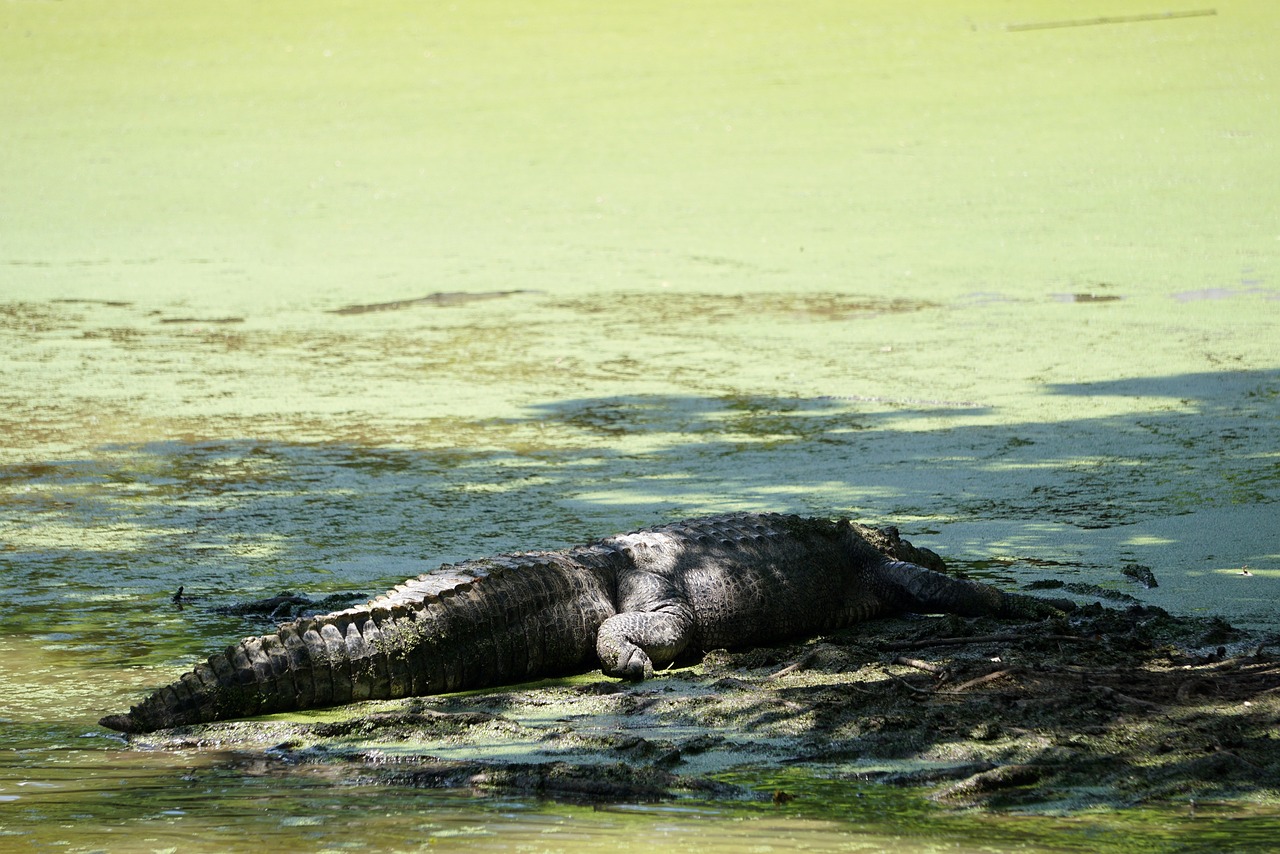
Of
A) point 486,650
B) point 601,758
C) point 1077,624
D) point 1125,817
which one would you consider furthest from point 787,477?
point 1125,817

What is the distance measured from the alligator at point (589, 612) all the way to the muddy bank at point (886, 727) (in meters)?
0.07

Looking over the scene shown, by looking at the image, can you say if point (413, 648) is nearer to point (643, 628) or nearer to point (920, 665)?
point (643, 628)

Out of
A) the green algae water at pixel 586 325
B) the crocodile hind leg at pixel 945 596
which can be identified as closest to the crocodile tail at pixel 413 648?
the green algae water at pixel 586 325

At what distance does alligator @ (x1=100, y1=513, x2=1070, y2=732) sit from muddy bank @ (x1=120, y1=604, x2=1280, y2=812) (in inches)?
2.7

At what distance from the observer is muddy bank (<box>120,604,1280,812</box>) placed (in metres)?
2.66

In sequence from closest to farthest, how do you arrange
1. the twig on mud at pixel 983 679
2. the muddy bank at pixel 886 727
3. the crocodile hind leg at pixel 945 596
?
the muddy bank at pixel 886 727, the twig on mud at pixel 983 679, the crocodile hind leg at pixel 945 596

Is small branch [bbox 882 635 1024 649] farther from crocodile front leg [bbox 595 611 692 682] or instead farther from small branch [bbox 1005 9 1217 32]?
small branch [bbox 1005 9 1217 32]

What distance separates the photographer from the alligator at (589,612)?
3229mm

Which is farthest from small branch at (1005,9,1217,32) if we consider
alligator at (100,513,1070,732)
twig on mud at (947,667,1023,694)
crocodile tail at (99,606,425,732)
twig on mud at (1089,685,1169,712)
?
crocodile tail at (99,606,425,732)

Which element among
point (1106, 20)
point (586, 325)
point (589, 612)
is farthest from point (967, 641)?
point (1106, 20)

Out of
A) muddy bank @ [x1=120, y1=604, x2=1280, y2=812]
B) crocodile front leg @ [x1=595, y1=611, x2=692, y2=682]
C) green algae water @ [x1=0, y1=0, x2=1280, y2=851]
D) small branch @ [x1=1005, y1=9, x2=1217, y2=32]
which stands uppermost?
small branch @ [x1=1005, y1=9, x2=1217, y2=32]

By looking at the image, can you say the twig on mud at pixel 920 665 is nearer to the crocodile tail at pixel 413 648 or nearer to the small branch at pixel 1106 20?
the crocodile tail at pixel 413 648

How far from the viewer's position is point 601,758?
2.87 metres

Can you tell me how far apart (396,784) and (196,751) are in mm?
502
